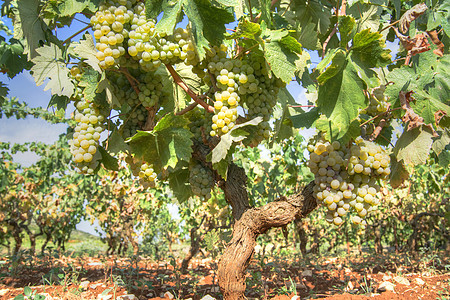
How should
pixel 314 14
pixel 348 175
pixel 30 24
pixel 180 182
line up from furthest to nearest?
pixel 180 182, pixel 314 14, pixel 30 24, pixel 348 175

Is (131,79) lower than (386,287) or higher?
higher

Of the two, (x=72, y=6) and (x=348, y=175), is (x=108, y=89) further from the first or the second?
(x=348, y=175)

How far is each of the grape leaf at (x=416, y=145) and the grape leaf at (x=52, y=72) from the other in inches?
81.6

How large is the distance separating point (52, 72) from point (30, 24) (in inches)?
18.8

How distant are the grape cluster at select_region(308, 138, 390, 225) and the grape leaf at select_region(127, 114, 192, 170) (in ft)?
2.61

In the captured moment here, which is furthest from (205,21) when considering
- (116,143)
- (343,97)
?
(116,143)

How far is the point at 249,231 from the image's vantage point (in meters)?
2.50

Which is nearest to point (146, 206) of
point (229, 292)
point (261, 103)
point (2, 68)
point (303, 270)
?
point (303, 270)

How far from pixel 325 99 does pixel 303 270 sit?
3.17m

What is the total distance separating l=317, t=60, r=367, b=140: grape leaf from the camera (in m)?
1.90

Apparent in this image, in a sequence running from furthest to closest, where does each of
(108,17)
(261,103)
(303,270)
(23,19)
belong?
(303,270) → (23,19) → (261,103) → (108,17)

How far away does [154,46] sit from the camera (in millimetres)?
1956

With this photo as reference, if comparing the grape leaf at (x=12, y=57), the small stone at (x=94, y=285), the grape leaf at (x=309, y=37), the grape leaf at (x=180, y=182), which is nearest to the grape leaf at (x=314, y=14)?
the grape leaf at (x=309, y=37)

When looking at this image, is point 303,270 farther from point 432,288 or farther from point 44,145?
point 44,145
